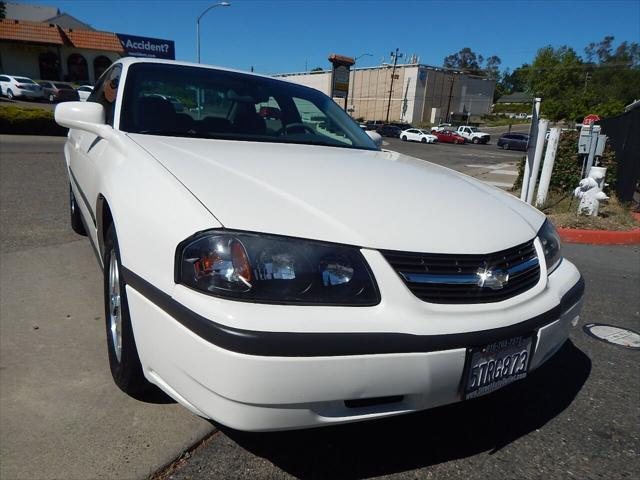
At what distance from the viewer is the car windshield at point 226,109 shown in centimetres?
258

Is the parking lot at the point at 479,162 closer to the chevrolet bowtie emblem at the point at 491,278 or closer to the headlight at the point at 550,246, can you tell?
the headlight at the point at 550,246

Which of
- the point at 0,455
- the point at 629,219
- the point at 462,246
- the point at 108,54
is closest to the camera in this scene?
the point at 462,246

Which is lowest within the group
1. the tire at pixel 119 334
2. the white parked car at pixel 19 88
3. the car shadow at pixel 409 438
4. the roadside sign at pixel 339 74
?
the car shadow at pixel 409 438

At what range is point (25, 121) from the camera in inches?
595

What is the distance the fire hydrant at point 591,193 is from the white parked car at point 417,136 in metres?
34.9

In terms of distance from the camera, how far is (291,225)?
151 centimetres

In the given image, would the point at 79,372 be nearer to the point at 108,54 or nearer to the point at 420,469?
the point at 420,469

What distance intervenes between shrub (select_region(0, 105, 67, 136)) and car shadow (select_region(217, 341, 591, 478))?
54.0 feet

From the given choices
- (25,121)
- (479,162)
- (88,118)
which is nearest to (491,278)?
(88,118)

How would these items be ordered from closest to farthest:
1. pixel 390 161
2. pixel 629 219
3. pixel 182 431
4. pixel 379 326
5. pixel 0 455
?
pixel 379 326 < pixel 0 455 < pixel 182 431 < pixel 390 161 < pixel 629 219

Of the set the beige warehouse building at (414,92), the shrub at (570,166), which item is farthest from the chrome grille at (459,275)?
the beige warehouse building at (414,92)

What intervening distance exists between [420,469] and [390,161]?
61.1 inches

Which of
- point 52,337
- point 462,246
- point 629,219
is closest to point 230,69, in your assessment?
point 52,337

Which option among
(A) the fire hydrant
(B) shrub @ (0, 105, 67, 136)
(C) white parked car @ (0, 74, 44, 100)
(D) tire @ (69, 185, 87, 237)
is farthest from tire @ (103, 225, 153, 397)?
(C) white parked car @ (0, 74, 44, 100)
